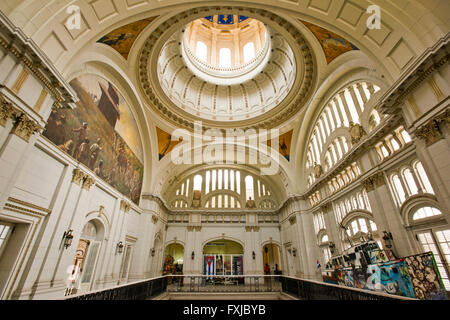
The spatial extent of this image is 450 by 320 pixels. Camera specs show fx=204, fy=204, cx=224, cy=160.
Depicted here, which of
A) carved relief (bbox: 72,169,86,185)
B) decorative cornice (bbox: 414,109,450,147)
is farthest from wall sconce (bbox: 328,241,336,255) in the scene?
carved relief (bbox: 72,169,86,185)

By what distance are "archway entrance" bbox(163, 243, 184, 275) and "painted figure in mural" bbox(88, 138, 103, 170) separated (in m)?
14.3

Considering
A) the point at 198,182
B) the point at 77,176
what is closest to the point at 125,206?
the point at 77,176

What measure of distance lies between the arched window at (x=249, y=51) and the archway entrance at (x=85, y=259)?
19.3m

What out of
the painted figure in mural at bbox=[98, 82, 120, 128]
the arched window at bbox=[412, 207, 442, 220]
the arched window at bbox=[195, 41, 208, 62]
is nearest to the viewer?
the arched window at bbox=[412, 207, 442, 220]

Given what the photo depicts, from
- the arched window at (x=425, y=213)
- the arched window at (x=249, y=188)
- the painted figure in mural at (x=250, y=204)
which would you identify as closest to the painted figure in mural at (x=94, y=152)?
the arched window at (x=425, y=213)

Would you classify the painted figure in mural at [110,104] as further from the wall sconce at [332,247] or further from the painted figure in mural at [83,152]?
the wall sconce at [332,247]

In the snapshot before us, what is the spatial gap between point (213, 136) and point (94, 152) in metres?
10.0

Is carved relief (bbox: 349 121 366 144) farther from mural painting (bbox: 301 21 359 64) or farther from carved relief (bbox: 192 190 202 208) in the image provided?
carved relief (bbox: 192 190 202 208)

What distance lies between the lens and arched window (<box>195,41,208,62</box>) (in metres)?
20.1

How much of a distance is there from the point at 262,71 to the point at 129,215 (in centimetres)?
1582

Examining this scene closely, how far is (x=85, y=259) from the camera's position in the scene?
34.7 ft

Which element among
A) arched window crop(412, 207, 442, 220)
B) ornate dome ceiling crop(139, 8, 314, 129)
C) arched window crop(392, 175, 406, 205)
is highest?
ornate dome ceiling crop(139, 8, 314, 129)

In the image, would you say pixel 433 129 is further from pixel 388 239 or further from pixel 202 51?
pixel 202 51

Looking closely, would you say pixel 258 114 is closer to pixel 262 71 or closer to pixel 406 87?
pixel 262 71
